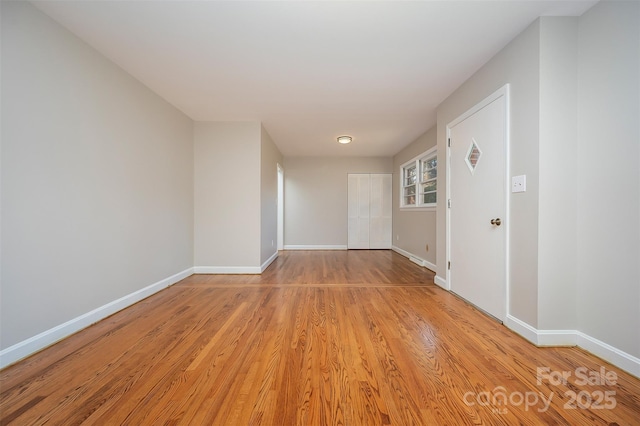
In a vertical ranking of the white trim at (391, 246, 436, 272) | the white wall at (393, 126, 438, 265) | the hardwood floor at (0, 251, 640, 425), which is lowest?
the hardwood floor at (0, 251, 640, 425)

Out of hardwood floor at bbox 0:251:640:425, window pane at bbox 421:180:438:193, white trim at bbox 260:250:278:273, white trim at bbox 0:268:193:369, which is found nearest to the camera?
hardwood floor at bbox 0:251:640:425

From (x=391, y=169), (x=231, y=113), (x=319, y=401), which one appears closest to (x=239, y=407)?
(x=319, y=401)

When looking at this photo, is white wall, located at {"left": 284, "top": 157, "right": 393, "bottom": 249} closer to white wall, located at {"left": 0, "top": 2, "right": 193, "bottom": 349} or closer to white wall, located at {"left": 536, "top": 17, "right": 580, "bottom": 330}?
white wall, located at {"left": 0, "top": 2, "right": 193, "bottom": 349}

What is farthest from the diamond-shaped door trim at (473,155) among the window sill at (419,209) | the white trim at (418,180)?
the window sill at (419,209)

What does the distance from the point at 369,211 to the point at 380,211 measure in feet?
0.95

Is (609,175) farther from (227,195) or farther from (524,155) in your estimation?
(227,195)

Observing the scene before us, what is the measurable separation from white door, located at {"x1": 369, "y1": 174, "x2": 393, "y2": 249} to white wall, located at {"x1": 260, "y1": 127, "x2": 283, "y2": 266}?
2.70m

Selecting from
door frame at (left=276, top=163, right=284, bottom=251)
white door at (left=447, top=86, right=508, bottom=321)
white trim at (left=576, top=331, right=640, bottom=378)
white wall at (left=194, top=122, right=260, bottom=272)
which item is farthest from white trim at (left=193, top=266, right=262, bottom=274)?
white trim at (left=576, top=331, right=640, bottom=378)

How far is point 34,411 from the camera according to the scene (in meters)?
1.18

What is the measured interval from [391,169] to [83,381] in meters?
6.34

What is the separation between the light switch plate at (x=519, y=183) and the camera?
6.18 feet

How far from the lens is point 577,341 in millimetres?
1751

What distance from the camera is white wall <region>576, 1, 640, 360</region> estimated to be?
146 cm

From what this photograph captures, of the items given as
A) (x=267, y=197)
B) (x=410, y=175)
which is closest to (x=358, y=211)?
(x=410, y=175)
